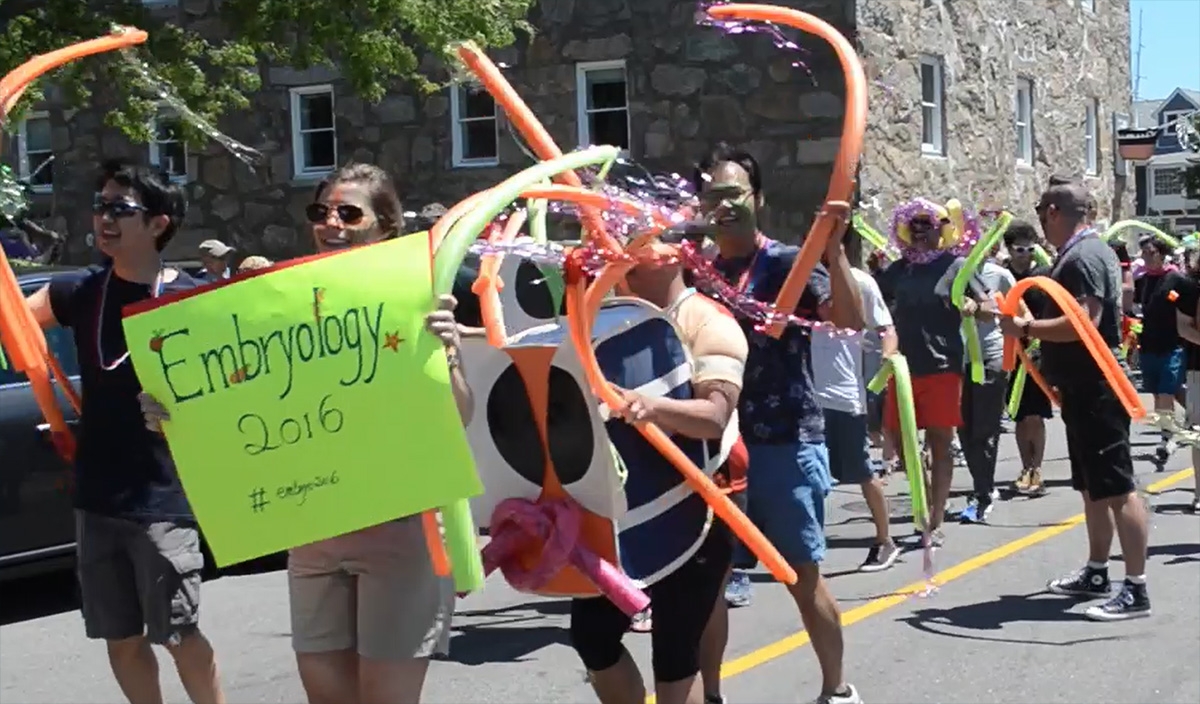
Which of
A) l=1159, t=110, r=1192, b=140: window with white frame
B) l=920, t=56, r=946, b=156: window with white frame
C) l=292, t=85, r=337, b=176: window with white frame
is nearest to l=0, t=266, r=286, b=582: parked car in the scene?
l=1159, t=110, r=1192, b=140: window with white frame

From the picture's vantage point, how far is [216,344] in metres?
3.68

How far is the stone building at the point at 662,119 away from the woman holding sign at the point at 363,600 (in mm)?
12512

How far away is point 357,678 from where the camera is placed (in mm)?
4023

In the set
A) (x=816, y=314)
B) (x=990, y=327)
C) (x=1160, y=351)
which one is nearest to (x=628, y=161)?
(x=816, y=314)

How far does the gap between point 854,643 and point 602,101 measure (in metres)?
12.4

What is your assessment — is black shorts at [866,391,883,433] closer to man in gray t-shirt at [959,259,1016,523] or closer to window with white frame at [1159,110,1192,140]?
man in gray t-shirt at [959,259,1016,523]

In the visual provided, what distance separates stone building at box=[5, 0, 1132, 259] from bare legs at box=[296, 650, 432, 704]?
1278 centimetres

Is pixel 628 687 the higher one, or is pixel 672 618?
pixel 672 618

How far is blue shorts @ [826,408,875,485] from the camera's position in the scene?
27.6 ft

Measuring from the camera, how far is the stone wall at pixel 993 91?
58.1 feet

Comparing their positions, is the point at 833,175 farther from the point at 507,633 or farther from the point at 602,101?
the point at 602,101

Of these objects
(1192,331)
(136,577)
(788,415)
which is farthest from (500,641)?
(1192,331)

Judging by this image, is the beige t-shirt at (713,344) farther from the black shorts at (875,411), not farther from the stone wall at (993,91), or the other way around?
the stone wall at (993,91)

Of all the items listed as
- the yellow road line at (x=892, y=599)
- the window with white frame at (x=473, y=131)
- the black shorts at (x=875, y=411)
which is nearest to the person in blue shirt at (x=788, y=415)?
the yellow road line at (x=892, y=599)
